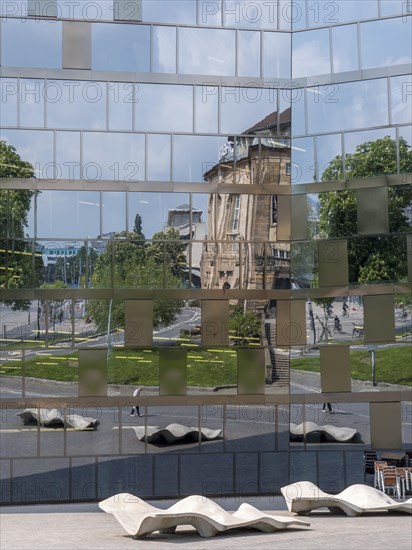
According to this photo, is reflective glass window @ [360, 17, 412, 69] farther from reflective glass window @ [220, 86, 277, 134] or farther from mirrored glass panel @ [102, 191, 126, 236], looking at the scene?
mirrored glass panel @ [102, 191, 126, 236]

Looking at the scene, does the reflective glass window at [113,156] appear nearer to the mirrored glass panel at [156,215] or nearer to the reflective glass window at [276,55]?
the mirrored glass panel at [156,215]

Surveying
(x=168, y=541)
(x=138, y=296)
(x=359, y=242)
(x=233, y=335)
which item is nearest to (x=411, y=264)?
(x=359, y=242)

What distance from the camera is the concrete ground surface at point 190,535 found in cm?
1953

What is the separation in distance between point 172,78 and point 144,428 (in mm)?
7302

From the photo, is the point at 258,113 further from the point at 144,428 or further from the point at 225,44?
the point at 144,428

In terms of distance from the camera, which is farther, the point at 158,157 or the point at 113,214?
the point at 158,157

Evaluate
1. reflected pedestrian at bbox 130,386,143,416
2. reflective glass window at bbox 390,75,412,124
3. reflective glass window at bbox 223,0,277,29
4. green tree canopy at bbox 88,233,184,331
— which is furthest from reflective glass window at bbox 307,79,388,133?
reflected pedestrian at bbox 130,386,143,416

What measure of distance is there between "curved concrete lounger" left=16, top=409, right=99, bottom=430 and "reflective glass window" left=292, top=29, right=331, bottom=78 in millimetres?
8499

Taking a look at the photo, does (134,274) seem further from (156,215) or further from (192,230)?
(192,230)

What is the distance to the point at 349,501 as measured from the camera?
22438 mm

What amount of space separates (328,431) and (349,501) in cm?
294

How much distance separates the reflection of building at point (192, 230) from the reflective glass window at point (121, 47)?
3.05 m

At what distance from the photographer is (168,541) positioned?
20188 millimetres

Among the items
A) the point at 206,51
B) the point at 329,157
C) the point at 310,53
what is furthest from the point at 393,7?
the point at 206,51
